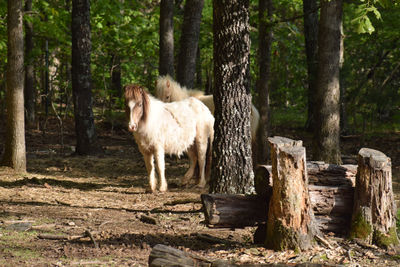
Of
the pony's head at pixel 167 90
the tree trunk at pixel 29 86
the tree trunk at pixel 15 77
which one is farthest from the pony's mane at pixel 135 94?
the tree trunk at pixel 29 86

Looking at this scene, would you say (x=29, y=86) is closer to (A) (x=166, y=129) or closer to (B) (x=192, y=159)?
(B) (x=192, y=159)

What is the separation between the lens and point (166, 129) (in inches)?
364

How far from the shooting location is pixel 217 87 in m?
7.12

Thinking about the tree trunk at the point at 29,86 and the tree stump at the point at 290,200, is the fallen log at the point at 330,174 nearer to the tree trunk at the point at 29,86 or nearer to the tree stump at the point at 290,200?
the tree stump at the point at 290,200

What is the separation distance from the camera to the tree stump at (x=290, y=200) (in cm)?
525

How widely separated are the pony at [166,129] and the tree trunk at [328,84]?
2271 mm

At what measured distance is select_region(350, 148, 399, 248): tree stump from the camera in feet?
18.3

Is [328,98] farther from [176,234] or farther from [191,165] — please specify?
[176,234]

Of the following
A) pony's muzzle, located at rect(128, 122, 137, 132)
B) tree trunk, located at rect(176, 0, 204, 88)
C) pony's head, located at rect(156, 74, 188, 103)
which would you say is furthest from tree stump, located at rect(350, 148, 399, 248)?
tree trunk, located at rect(176, 0, 204, 88)

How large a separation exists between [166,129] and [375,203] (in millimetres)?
4544

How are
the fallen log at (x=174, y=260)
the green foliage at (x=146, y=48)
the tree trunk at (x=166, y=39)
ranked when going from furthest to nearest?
the green foliage at (x=146, y=48) < the tree trunk at (x=166, y=39) < the fallen log at (x=174, y=260)

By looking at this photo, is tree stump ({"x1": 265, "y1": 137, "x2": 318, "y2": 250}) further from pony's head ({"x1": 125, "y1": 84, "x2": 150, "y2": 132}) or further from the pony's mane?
the pony's mane

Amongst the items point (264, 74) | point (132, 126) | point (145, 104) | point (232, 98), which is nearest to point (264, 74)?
point (264, 74)

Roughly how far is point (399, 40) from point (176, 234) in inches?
589
